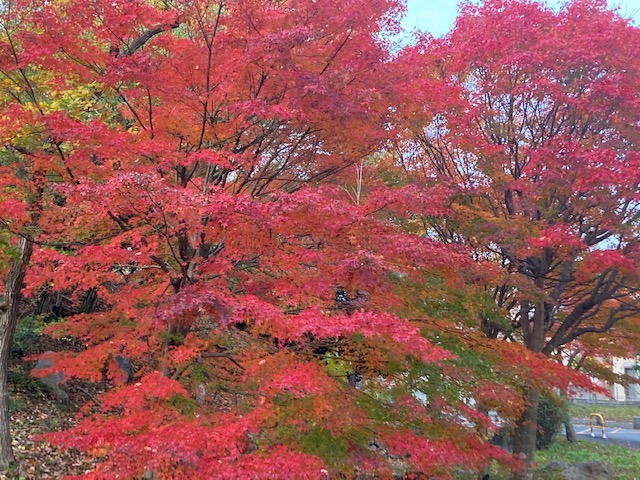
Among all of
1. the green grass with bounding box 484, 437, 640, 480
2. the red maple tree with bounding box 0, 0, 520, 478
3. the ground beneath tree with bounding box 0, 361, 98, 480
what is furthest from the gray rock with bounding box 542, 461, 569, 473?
the ground beneath tree with bounding box 0, 361, 98, 480

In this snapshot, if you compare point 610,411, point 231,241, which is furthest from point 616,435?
point 231,241

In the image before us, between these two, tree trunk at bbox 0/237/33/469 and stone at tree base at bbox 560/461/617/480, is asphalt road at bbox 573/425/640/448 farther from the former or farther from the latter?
tree trunk at bbox 0/237/33/469

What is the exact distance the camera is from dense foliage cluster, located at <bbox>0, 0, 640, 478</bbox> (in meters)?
5.23

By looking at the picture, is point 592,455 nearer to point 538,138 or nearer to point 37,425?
point 538,138

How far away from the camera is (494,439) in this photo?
18.5 meters

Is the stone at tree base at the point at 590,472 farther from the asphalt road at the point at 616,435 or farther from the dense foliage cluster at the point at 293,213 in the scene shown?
the asphalt road at the point at 616,435

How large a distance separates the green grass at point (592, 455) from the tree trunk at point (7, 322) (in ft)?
45.8

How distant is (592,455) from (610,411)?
81.3 feet

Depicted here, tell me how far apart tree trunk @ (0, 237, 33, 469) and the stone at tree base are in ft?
37.3

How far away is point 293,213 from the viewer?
577 centimetres

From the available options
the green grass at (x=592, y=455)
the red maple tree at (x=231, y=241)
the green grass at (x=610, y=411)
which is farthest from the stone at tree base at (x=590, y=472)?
the green grass at (x=610, y=411)

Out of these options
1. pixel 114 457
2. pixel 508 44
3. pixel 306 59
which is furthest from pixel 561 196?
pixel 114 457

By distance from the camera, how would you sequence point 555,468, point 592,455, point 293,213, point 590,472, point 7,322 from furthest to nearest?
point 592,455, point 555,468, point 590,472, point 7,322, point 293,213

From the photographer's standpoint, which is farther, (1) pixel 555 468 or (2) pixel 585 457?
(2) pixel 585 457
